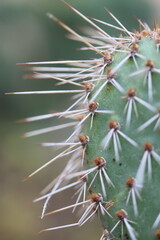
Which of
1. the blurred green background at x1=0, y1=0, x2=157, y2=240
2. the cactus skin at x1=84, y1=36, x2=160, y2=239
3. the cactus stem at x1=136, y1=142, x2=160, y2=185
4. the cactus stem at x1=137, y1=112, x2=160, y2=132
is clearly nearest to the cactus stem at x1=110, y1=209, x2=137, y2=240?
the cactus skin at x1=84, y1=36, x2=160, y2=239

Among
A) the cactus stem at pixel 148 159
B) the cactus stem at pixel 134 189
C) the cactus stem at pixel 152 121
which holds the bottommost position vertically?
the cactus stem at pixel 134 189

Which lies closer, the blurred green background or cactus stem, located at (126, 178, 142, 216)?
cactus stem, located at (126, 178, 142, 216)

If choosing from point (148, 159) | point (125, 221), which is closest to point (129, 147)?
point (148, 159)

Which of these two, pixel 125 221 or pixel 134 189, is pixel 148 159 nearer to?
pixel 134 189

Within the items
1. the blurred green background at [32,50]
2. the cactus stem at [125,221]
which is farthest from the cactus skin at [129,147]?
the blurred green background at [32,50]

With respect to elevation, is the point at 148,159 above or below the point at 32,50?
below

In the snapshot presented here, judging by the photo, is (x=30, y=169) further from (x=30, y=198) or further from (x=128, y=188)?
(x=128, y=188)

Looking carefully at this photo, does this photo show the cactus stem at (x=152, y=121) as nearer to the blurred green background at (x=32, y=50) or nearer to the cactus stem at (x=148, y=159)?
the cactus stem at (x=148, y=159)

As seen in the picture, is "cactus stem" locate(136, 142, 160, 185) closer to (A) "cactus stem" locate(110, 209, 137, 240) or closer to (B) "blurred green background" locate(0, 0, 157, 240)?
(A) "cactus stem" locate(110, 209, 137, 240)

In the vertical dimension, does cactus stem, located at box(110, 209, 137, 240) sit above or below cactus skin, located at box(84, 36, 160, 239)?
below

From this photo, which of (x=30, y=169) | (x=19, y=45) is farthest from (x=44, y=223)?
(x=19, y=45)

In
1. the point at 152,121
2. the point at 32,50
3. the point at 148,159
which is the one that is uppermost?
the point at 32,50

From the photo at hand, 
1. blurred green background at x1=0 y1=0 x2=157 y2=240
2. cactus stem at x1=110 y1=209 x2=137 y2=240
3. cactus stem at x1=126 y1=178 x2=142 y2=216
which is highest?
blurred green background at x1=0 y1=0 x2=157 y2=240
